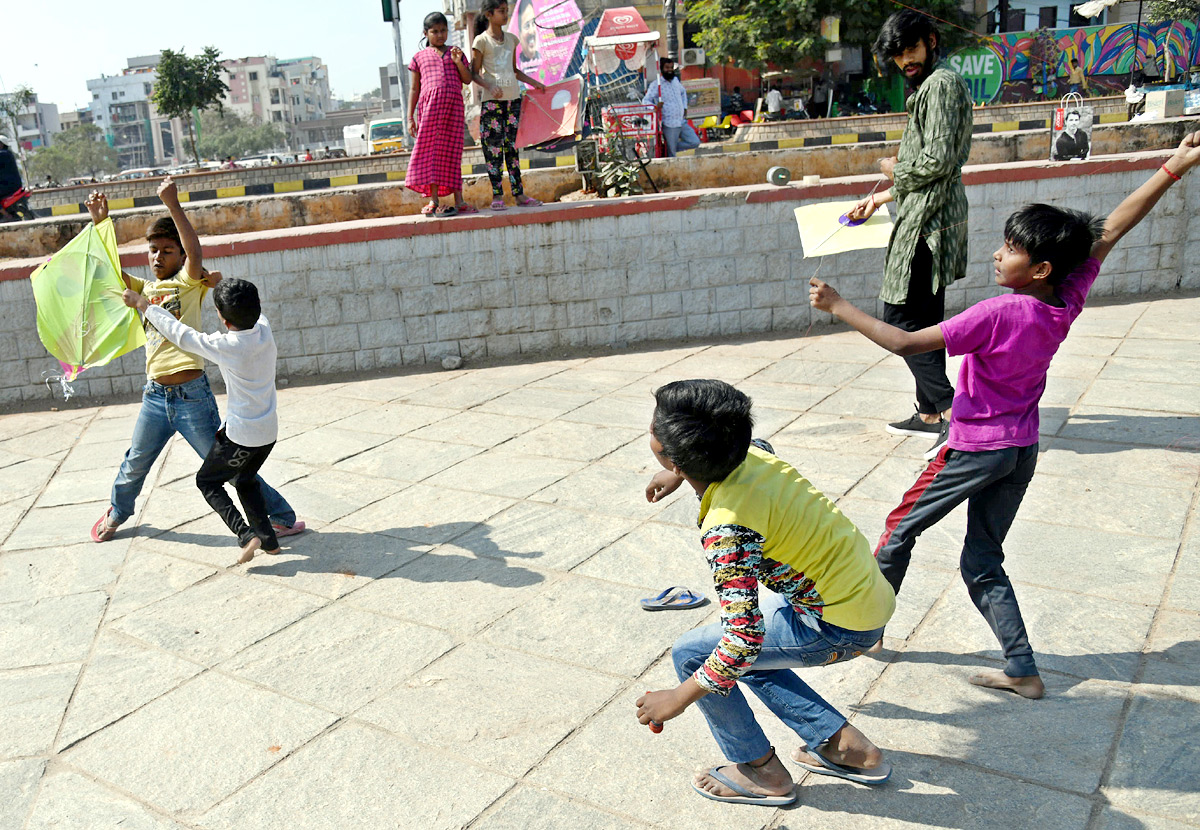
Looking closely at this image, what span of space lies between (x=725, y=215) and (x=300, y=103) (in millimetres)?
158416

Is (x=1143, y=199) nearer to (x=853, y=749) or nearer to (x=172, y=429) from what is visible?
(x=853, y=749)

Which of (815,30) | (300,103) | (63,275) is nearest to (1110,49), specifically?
(815,30)

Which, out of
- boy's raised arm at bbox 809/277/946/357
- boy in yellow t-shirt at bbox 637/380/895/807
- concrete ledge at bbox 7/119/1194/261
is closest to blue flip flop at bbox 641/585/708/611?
boy in yellow t-shirt at bbox 637/380/895/807

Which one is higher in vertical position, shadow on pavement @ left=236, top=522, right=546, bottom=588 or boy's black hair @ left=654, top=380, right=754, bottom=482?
boy's black hair @ left=654, top=380, right=754, bottom=482

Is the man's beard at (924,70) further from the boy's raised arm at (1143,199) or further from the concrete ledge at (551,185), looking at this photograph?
the concrete ledge at (551,185)

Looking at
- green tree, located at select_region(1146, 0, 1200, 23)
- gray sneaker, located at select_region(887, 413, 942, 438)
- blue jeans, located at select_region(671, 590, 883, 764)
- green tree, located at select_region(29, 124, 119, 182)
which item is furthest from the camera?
green tree, located at select_region(29, 124, 119, 182)

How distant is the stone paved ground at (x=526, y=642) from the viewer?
2.59 metres

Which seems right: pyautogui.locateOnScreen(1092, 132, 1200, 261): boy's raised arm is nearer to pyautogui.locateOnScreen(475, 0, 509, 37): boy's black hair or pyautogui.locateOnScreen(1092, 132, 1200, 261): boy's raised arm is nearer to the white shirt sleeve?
the white shirt sleeve

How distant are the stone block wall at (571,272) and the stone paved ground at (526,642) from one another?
1857 mm

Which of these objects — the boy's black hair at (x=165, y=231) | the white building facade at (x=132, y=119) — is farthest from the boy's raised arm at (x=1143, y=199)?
the white building facade at (x=132, y=119)

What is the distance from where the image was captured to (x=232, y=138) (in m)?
113

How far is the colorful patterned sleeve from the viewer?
219cm

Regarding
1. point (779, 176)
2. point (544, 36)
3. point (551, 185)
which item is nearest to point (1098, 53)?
point (544, 36)

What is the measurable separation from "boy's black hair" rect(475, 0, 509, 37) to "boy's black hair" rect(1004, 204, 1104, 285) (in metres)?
5.84
